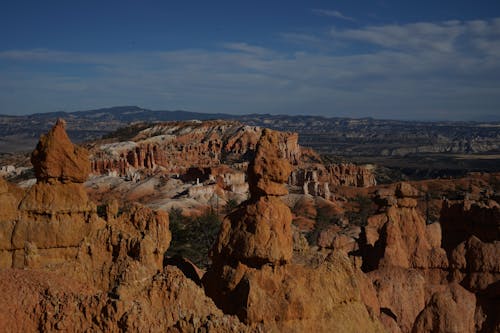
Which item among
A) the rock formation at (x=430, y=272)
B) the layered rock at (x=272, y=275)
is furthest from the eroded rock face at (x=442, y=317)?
the layered rock at (x=272, y=275)

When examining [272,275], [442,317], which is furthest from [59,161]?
[442,317]

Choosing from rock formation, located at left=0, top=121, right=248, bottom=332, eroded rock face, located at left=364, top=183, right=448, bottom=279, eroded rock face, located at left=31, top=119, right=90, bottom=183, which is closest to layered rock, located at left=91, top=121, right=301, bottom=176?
eroded rock face, located at left=364, top=183, right=448, bottom=279

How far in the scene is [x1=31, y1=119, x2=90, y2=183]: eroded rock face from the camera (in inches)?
523

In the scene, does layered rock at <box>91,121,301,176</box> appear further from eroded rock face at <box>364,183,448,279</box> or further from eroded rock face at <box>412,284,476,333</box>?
eroded rock face at <box>412,284,476,333</box>

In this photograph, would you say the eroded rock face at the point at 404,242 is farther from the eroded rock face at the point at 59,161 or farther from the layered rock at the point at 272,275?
the eroded rock face at the point at 59,161

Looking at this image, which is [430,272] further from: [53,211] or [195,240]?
[195,240]

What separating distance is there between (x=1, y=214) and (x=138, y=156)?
7324 cm

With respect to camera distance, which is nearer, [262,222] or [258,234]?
[258,234]

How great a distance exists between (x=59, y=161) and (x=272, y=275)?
5.97m

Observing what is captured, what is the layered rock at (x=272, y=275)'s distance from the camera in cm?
960

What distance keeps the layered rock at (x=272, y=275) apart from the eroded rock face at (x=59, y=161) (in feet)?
14.0

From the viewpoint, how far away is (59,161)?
1331cm

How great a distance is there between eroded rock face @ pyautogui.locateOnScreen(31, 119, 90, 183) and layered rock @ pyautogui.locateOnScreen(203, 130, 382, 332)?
14.0ft

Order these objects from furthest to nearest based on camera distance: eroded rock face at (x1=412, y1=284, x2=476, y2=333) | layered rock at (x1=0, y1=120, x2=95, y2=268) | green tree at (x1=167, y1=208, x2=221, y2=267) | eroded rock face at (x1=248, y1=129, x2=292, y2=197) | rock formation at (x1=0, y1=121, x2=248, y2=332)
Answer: green tree at (x1=167, y1=208, x2=221, y2=267) < layered rock at (x1=0, y1=120, x2=95, y2=268) < eroded rock face at (x1=412, y1=284, x2=476, y2=333) < eroded rock face at (x1=248, y1=129, x2=292, y2=197) < rock formation at (x1=0, y1=121, x2=248, y2=332)
